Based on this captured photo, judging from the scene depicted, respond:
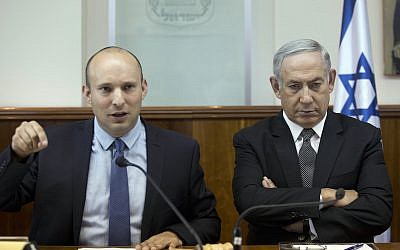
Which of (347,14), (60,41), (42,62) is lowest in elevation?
(42,62)

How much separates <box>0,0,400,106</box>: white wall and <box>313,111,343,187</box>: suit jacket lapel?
1287mm

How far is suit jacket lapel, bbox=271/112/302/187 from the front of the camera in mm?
2611

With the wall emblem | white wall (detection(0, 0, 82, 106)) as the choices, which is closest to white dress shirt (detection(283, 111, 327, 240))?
the wall emblem

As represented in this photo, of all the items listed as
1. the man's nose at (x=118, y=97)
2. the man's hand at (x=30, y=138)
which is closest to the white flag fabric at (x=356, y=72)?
the man's nose at (x=118, y=97)

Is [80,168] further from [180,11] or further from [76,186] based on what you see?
[180,11]

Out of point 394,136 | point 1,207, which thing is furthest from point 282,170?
point 394,136

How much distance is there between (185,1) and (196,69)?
1.46 ft

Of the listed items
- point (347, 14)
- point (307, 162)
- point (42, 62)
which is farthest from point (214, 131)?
point (307, 162)

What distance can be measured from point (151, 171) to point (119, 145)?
0.55 ft

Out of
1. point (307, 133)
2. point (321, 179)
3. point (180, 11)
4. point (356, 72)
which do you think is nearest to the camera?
point (321, 179)

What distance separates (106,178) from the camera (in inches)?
97.9

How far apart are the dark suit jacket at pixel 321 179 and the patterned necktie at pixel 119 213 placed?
1.56ft

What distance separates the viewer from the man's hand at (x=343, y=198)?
240 centimetres

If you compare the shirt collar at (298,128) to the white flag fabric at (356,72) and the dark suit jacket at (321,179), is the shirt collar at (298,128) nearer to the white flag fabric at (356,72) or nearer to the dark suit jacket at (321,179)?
the dark suit jacket at (321,179)
